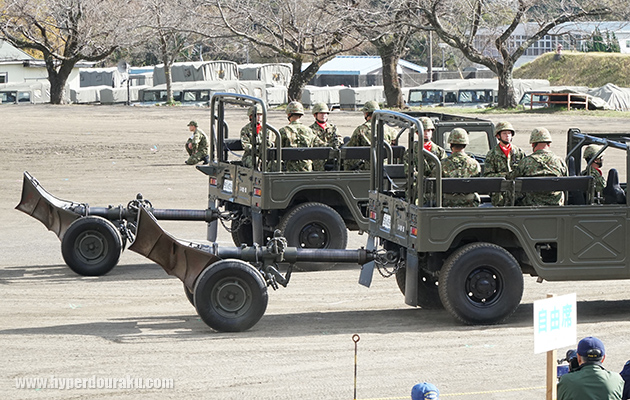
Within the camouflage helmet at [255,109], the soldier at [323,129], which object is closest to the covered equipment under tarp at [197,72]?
the soldier at [323,129]

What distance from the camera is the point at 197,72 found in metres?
57.2

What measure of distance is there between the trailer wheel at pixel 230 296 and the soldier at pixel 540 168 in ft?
8.97

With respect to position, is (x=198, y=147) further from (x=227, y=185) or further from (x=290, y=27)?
(x=290, y=27)

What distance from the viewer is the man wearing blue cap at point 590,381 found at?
19.6 ft

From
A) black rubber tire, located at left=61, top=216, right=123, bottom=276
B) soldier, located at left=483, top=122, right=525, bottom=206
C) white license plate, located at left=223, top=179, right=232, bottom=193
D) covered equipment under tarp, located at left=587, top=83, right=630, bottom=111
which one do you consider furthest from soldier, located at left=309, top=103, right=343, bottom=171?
covered equipment under tarp, located at left=587, top=83, right=630, bottom=111

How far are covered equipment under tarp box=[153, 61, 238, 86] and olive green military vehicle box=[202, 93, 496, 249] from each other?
4351 centimetres

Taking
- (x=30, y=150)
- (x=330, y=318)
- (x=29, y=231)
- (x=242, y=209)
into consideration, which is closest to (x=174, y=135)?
(x=30, y=150)

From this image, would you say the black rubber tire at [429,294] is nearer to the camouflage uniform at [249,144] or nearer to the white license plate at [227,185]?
the camouflage uniform at [249,144]

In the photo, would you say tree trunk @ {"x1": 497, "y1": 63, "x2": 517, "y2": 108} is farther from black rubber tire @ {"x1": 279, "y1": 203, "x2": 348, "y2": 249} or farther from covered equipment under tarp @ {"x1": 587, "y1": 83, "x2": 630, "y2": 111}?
black rubber tire @ {"x1": 279, "y1": 203, "x2": 348, "y2": 249}

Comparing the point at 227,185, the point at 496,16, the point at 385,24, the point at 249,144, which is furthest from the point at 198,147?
the point at 496,16

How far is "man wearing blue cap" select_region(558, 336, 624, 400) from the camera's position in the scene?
5969mm

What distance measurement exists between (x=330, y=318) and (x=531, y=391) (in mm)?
3035

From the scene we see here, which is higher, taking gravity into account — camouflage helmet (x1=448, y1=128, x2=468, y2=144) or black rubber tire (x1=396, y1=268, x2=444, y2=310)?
camouflage helmet (x1=448, y1=128, x2=468, y2=144)

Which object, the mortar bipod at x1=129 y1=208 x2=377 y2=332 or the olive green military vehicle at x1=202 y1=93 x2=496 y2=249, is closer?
the mortar bipod at x1=129 y1=208 x2=377 y2=332
